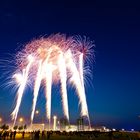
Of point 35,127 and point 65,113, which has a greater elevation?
point 35,127

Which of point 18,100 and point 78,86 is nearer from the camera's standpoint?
point 78,86

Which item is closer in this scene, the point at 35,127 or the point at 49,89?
the point at 49,89

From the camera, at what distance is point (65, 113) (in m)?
40.3

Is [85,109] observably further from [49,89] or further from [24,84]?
[24,84]

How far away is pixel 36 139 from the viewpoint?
40156mm

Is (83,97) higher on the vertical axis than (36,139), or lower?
higher

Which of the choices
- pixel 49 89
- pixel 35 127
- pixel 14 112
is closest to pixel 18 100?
pixel 14 112

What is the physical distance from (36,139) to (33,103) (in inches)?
196

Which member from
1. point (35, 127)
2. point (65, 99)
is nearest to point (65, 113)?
point (65, 99)

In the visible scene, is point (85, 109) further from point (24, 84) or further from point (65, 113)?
point (24, 84)

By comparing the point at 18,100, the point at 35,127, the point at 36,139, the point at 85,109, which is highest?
the point at 35,127

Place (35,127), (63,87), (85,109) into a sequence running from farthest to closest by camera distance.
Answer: (35,127), (63,87), (85,109)

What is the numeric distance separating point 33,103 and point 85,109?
315 inches

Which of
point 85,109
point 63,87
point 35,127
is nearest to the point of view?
point 85,109
